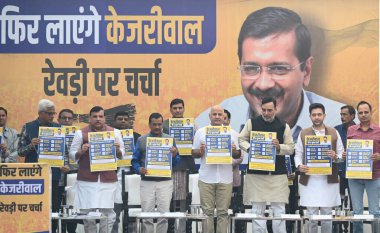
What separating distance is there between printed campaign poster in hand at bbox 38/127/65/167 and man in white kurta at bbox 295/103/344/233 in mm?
3186

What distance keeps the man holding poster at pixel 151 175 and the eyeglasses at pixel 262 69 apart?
2718mm

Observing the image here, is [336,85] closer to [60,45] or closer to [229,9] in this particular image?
[229,9]

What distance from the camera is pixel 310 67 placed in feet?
49.1

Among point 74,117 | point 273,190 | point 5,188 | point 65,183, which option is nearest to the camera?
point 5,188

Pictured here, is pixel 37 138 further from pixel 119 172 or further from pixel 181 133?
pixel 181 133

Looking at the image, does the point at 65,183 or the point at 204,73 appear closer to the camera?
the point at 65,183

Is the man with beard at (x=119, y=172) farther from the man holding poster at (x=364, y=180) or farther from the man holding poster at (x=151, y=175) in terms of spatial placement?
the man holding poster at (x=364, y=180)

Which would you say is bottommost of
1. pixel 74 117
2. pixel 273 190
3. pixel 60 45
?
pixel 273 190

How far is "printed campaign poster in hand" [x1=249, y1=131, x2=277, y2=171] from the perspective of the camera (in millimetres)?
12039

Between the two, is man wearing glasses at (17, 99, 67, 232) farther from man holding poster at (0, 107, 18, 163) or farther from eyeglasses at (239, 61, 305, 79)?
eyeglasses at (239, 61, 305, 79)

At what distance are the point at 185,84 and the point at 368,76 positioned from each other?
287 centimetres

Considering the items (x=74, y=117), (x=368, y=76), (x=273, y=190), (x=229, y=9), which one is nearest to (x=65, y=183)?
(x=74, y=117)

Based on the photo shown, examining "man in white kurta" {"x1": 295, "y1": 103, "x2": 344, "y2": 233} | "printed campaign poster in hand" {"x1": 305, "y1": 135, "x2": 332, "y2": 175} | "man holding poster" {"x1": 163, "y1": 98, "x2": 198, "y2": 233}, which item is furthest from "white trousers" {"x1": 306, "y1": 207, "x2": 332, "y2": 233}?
"man holding poster" {"x1": 163, "y1": 98, "x2": 198, "y2": 233}

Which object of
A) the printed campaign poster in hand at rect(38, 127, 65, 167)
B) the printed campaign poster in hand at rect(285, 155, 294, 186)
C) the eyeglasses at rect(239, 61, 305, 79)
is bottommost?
the printed campaign poster in hand at rect(285, 155, 294, 186)
